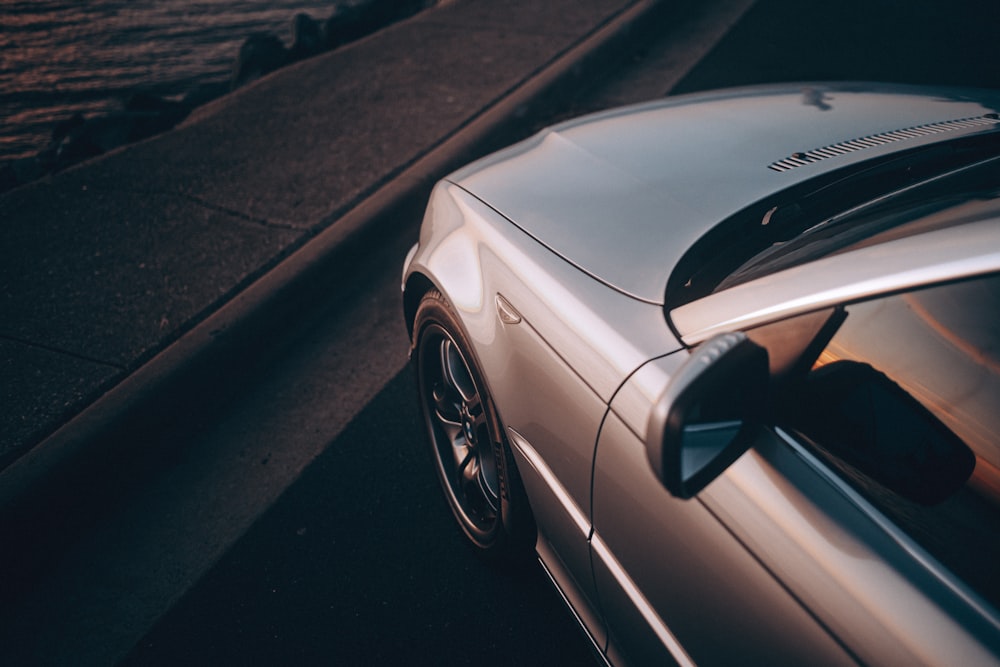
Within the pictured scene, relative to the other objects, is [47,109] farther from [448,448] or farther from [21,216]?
[448,448]

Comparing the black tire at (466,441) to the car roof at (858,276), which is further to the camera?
the black tire at (466,441)

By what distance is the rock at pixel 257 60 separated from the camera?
7422 millimetres

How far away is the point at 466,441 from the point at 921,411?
1556mm

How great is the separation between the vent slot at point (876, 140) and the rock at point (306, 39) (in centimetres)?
714

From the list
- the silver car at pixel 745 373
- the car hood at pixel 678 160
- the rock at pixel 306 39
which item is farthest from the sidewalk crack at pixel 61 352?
the rock at pixel 306 39

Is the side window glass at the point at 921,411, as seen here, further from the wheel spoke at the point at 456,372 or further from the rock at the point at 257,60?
the rock at the point at 257,60

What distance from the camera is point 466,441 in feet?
8.02

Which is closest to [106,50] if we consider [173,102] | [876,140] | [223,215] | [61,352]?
[173,102]

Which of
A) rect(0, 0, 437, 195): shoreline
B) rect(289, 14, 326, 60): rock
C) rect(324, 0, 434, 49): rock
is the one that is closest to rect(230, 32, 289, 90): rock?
rect(0, 0, 437, 195): shoreline

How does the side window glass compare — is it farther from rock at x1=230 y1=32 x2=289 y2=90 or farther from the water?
the water

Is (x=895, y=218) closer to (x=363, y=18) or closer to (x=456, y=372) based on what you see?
(x=456, y=372)

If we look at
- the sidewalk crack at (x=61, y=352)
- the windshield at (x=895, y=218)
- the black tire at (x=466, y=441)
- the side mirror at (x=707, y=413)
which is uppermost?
the windshield at (x=895, y=218)

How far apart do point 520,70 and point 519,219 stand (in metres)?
4.27

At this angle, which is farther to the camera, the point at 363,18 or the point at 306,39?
the point at 363,18
